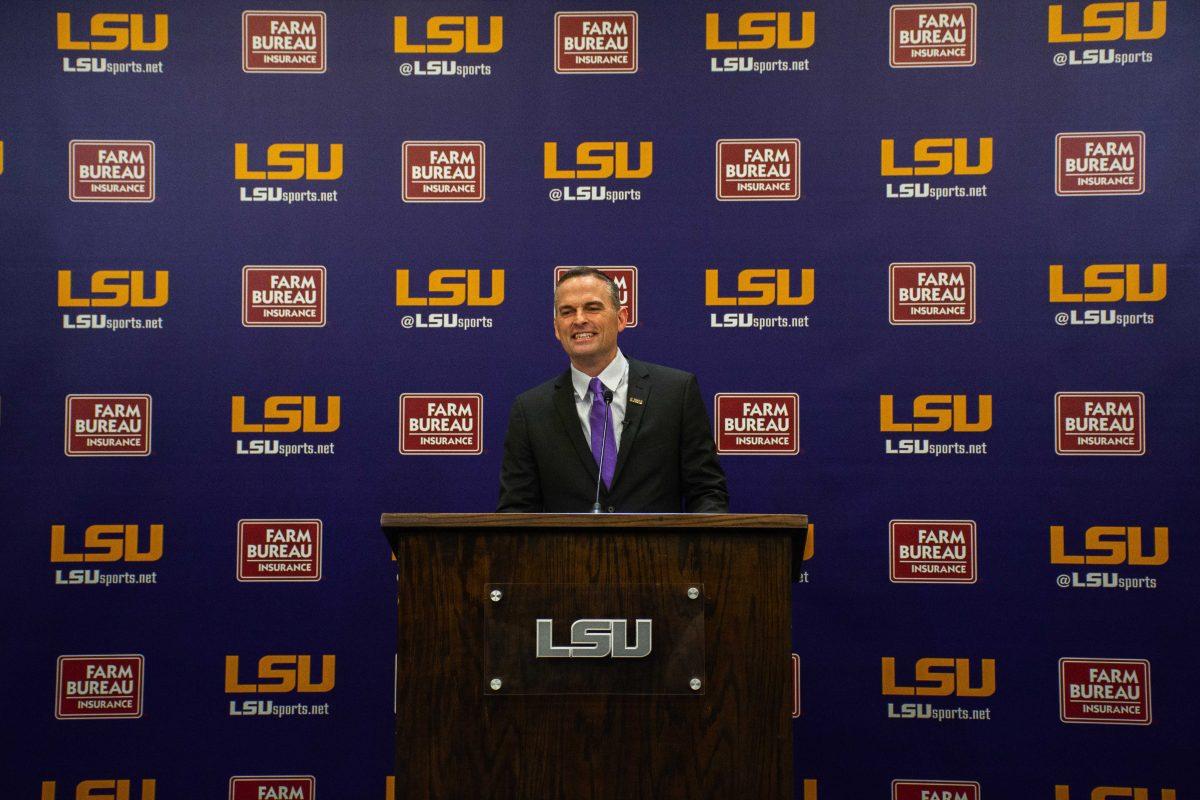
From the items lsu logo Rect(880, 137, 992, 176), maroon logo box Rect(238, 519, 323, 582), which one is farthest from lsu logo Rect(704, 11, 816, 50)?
maroon logo box Rect(238, 519, 323, 582)

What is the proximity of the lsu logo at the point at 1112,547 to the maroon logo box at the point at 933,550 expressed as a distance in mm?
307

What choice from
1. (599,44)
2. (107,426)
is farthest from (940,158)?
(107,426)

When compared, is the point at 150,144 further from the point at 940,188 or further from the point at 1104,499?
the point at 1104,499

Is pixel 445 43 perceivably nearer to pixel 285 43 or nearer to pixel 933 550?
pixel 285 43

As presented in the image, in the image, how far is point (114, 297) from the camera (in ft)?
12.8

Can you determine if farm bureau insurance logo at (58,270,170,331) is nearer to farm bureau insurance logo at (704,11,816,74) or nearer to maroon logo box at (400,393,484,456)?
maroon logo box at (400,393,484,456)

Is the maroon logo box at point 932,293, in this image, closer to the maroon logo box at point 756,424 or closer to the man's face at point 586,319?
the maroon logo box at point 756,424

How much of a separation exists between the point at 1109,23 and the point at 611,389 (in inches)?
100

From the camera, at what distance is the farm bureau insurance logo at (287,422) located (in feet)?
12.7

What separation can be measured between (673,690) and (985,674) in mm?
2350

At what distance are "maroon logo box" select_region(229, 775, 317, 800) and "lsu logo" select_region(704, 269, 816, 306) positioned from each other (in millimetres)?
2387

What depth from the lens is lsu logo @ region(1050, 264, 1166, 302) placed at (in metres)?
3.77

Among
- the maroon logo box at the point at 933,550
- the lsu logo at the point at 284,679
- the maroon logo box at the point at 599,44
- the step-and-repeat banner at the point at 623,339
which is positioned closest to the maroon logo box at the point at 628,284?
the step-and-repeat banner at the point at 623,339

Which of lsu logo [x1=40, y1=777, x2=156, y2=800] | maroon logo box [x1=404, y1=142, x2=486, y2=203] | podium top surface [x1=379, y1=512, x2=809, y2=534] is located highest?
maroon logo box [x1=404, y1=142, x2=486, y2=203]
